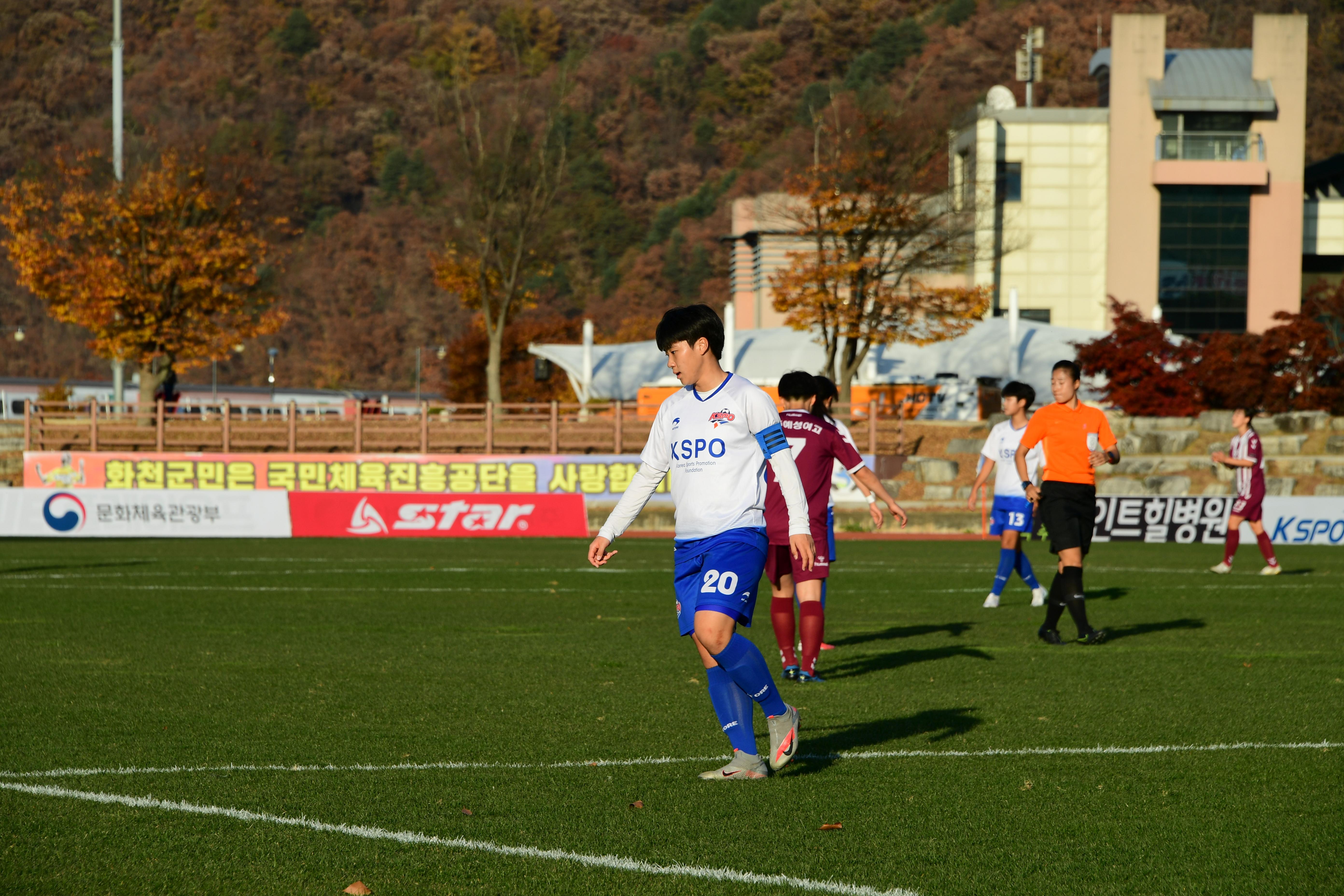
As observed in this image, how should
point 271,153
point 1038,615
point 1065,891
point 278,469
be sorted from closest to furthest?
point 1065,891 < point 1038,615 < point 278,469 < point 271,153

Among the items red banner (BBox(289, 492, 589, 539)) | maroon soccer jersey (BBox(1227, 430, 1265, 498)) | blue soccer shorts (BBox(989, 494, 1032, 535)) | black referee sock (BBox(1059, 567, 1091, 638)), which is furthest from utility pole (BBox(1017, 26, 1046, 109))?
black referee sock (BBox(1059, 567, 1091, 638))

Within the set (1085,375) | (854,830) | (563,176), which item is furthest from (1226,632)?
(563,176)

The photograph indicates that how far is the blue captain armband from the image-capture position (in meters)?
5.88

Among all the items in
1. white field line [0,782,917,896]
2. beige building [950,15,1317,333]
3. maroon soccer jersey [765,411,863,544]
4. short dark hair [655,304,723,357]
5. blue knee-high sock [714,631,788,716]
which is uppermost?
beige building [950,15,1317,333]

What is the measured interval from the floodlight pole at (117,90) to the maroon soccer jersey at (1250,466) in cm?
3491

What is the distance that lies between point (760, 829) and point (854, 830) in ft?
1.20

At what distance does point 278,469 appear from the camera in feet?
107

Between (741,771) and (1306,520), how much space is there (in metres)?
21.0

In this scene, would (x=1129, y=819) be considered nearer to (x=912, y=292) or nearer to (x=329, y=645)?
(x=329, y=645)

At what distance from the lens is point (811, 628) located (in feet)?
29.9

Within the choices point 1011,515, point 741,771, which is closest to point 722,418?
point 741,771

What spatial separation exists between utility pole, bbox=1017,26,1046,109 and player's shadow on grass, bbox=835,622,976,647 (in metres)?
57.9

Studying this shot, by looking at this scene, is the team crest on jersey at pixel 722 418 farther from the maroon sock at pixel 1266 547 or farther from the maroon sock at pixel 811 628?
the maroon sock at pixel 1266 547

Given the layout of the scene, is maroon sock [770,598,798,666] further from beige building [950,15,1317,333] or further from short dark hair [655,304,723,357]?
beige building [950,15,1317,333]
